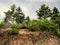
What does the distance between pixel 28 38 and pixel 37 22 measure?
13.9 ft

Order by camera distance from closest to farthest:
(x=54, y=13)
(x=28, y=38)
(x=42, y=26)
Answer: (x=28, y=38) < (x=42, y=26) < (x=54, y=13)

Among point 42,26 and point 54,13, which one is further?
point 54,13

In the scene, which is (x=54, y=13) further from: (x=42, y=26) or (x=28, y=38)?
(x=28, y=38)

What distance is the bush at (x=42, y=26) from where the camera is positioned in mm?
44188

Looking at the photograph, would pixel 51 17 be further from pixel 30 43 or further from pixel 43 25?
pixel 30 43

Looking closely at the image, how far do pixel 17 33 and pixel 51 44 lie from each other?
6.32 meters

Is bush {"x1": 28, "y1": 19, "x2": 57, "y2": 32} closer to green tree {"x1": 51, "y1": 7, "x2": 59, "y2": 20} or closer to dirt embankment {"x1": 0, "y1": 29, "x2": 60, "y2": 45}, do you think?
dirt embankment {"x1": 0, "y1": 29, "x2": 60, "y2": 45}

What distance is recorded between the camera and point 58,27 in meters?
46.1

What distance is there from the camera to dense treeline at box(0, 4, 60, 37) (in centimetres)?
4414

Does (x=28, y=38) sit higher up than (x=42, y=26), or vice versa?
(x=42, y=26)

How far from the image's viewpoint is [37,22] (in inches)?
1781

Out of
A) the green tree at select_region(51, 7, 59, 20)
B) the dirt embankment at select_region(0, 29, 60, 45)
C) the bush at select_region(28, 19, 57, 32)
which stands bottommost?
the dirt embankment at select_region(0, 29, 60, 45)

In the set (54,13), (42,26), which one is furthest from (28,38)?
(54,13)

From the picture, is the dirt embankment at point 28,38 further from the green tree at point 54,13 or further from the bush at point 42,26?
the green tree at point 54,13
